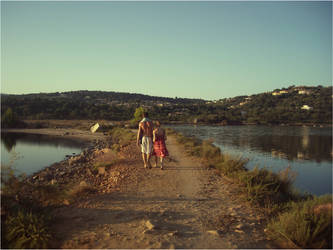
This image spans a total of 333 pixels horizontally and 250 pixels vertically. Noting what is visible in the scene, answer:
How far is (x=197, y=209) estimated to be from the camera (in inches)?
192

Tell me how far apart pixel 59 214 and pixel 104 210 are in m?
0.84

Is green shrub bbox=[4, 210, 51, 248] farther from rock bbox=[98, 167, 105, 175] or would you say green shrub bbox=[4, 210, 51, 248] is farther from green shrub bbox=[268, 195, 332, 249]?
rock bbox=[98, 167, 105, 175]

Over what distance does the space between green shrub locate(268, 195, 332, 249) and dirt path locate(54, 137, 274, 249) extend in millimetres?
293

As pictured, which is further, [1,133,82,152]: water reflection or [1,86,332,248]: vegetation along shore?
[1,133,82,152]: water reflection

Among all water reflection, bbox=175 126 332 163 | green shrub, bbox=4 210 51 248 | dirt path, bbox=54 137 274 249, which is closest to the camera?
green shrub, bbox=4 210 51 248

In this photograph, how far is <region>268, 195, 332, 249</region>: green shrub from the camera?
3670mm

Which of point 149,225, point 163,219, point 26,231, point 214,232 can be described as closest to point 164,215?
point 163,219

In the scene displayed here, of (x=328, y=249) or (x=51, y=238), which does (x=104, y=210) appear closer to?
(x=51, y=238)

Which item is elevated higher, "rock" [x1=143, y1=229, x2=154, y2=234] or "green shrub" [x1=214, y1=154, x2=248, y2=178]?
"green shrub" [x1=214, y1=154, x2=248, y2=178]

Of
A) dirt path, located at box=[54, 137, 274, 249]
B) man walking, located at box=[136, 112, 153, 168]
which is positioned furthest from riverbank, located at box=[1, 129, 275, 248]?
man walking, located at box=[136, 112, 153, 168]

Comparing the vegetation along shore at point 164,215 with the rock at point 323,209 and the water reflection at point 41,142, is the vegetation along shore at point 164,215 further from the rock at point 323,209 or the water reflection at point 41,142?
the water reflection at point 41,142

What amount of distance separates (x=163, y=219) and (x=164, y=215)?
0.17 m

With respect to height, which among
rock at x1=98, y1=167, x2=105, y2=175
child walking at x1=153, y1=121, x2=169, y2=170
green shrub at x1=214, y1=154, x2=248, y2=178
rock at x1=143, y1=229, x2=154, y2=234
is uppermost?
child walking at x1=153, y1=121, x2=169, y2=170

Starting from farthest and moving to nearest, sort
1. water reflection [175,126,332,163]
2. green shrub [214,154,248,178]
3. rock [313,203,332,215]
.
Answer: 1. water reflection [175,126,332,163]
2. green shrub [214,154,248,178]
3. rock [313,203,332,215]
